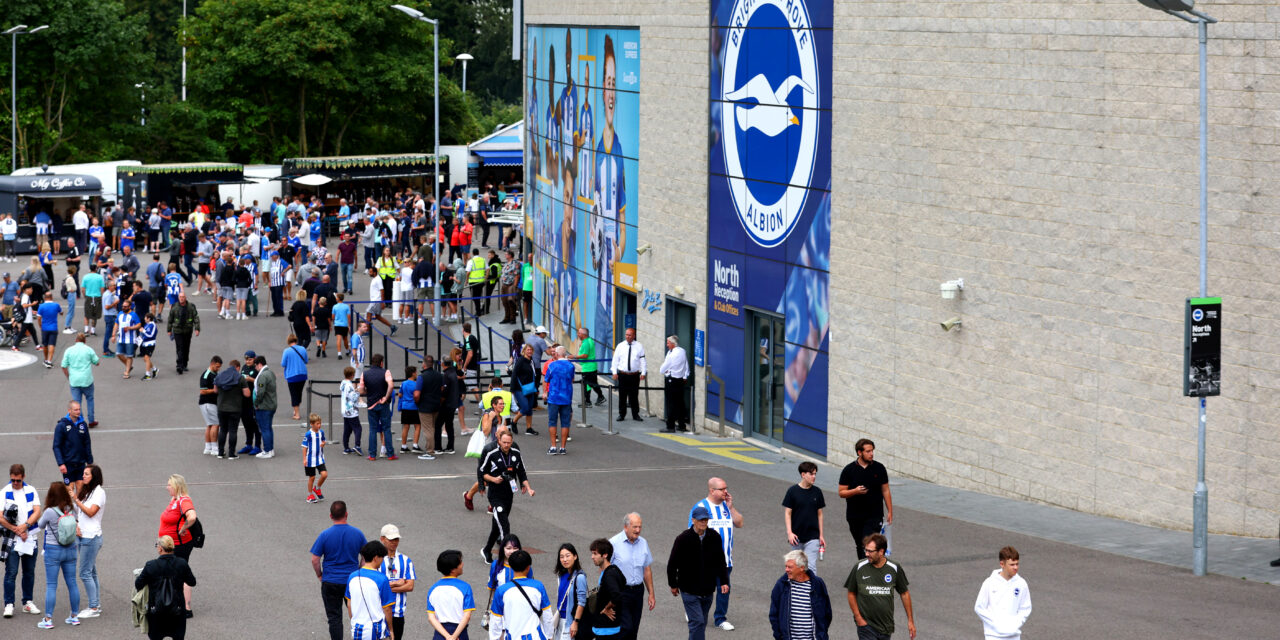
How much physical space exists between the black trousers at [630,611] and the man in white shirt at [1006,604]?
2.71 metres

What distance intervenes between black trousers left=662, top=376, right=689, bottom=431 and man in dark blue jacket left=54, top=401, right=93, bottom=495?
397 inches

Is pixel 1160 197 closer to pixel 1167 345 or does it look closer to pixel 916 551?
pixel 1167 345

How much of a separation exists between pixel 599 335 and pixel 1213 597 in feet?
57.7

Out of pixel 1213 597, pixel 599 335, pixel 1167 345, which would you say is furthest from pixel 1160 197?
pixel 599 335

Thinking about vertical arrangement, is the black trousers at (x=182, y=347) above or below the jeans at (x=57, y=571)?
above

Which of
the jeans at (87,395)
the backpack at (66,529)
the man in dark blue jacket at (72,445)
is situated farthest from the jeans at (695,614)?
the jeans at (87,395)

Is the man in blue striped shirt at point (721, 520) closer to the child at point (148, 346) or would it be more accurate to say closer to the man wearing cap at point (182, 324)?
the man wearing cap at point (182, 324)

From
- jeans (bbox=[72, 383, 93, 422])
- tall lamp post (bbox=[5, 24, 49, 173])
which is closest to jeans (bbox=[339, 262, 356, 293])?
jeans (bbox=[72, 383, 93, 422])

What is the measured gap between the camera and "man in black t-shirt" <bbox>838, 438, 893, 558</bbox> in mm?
14508

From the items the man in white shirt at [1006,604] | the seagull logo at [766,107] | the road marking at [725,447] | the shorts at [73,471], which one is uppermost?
the seagull logo at [766,107]

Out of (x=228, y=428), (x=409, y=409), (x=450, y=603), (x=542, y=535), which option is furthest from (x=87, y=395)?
(x=450, y=603)

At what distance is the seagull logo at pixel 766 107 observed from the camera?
75.0ft

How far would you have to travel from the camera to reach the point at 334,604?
1257 cm

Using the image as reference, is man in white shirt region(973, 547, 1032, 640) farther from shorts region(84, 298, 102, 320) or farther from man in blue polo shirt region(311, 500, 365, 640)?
shorts region(84, 298, 102, 320)
